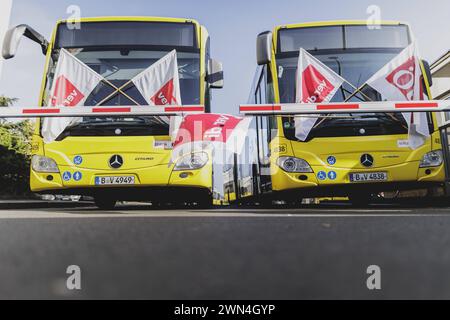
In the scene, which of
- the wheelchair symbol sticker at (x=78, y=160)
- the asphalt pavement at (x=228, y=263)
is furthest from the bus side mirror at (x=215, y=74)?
the asphalt pavement at (x=228, y=263)

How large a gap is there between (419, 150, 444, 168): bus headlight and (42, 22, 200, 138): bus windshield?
3.33 m

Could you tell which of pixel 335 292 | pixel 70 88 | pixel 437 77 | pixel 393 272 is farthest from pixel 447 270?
pixel 437 77

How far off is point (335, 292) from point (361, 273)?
23cm

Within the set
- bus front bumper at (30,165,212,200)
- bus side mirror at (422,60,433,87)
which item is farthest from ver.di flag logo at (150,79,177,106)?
bus side mirror at (422,60,433,87)

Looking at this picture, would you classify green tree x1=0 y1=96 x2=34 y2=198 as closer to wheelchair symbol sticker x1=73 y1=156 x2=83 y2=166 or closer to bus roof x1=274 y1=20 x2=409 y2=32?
wheelchair symbol sticker x1=73 y1=156 x2=83 y2=166

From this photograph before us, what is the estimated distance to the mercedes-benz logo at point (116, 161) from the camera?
7.09 m

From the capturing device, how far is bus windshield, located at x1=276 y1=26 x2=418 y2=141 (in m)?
7.56

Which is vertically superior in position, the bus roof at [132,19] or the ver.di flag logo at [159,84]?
the bus roof at [132,19]

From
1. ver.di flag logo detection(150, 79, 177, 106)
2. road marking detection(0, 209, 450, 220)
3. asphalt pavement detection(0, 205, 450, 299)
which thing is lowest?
asphalt pavement detection(0, 205, 450, 299)

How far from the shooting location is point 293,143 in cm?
771

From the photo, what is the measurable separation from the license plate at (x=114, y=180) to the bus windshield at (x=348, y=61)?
2410 mm

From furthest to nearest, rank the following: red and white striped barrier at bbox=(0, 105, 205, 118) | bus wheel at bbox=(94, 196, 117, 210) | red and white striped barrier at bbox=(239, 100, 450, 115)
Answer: bus wheel at bbox=(94, 196, 117, 210) < red and white striped barrier at bbox=(0, 105, 205, 118) < red and white striped barrier at bbox=(239, 100, 450, 115)

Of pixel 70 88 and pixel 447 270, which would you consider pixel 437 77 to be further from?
pixel 447 270

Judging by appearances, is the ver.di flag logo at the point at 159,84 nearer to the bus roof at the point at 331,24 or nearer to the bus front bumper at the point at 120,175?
the bus front bumper at the point at 120,175
